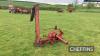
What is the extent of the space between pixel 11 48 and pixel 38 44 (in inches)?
56.4

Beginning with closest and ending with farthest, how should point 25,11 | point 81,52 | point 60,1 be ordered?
1. point 81,52
2. point 25,11
3. point 60,1

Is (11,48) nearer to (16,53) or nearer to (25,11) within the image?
(16,53)

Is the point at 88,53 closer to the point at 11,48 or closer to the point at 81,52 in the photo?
the point at 81,52

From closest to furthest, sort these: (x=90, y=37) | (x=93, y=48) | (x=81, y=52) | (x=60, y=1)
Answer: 1. (x=81, y=52)
2. (x=93, y=48)
3. (x=90, y=37)
4. (x=60, y=1)

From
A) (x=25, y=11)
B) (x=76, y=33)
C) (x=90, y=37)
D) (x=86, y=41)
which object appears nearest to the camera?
(x=86, y=41)

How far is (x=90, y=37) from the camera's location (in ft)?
54.0

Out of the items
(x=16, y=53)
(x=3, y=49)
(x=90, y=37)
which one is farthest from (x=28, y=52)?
(x=90, y=37)

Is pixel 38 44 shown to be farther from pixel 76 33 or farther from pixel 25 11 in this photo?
pixel 25 11

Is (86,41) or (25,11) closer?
(86,41)

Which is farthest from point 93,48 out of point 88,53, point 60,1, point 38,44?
point 60,1

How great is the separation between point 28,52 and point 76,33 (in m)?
5.55

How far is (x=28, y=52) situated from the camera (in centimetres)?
1309

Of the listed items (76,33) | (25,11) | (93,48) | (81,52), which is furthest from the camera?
(25,11)

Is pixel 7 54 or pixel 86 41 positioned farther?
pixel 86 41
